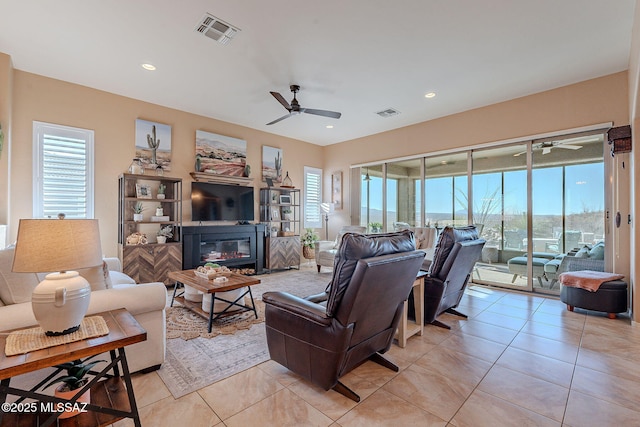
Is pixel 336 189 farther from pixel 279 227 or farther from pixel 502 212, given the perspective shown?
pixel 502 212

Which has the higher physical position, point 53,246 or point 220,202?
point 220,202

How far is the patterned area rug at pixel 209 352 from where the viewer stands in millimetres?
2236

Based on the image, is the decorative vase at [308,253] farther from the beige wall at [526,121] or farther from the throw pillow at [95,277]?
the throw pillow at [95,277]

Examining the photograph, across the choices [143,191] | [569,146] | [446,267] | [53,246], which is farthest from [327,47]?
[569,146]

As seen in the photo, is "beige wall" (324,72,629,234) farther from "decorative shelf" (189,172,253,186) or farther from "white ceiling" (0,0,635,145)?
"decorative shelf" (189,172,253,186)

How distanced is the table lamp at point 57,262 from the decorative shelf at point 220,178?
4.19 m

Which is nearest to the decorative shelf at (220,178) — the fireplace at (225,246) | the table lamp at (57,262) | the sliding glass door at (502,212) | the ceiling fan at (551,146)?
the fireplace at (225,246)

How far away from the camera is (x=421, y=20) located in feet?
9.46

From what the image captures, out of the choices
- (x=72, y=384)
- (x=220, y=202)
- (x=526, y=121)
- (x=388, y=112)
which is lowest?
(x=72, y=384)

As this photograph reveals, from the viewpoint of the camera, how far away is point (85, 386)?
1.44 m

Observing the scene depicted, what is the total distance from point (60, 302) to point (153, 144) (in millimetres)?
4216

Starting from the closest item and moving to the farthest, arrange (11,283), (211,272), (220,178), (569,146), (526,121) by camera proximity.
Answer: (11,283)
(211,272)
(569,146)
(526,121)
(220,178)

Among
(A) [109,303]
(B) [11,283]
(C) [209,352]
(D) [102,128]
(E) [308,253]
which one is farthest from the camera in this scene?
(E) [308,253]

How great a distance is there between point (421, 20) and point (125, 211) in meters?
4.77
